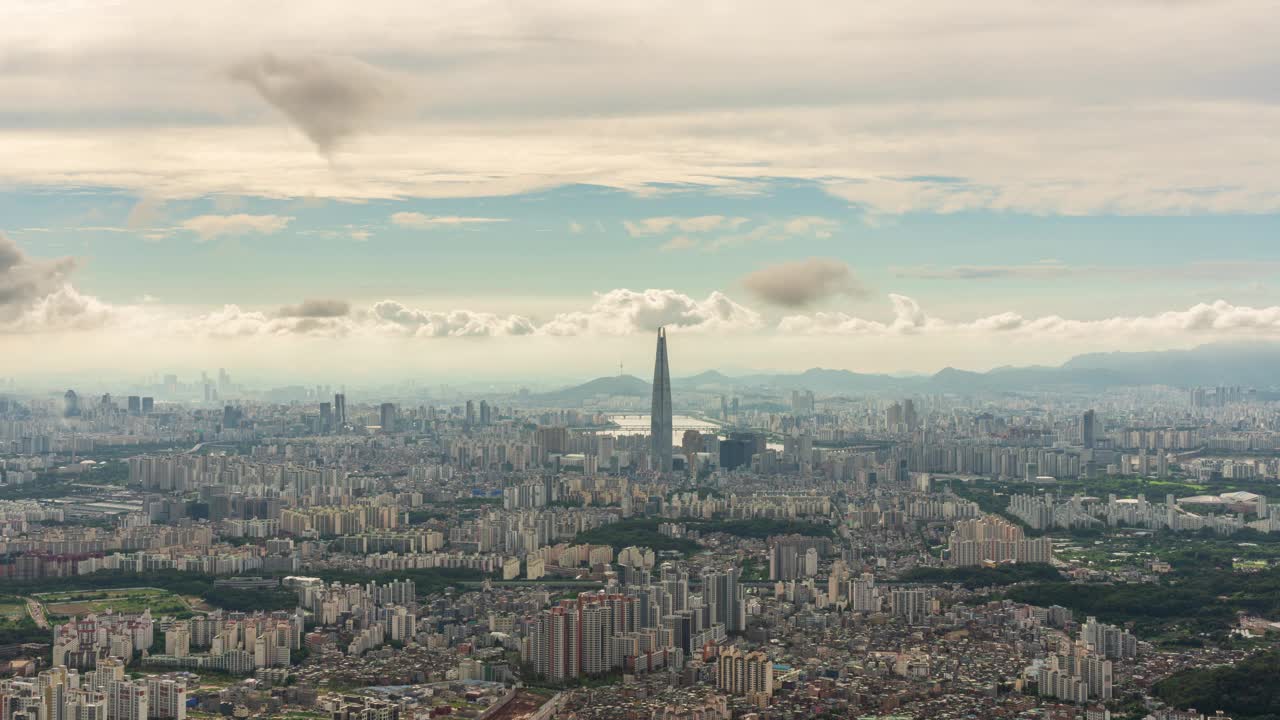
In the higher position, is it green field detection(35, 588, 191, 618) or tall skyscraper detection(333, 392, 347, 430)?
tall skyscraper detection(333, 392, 347, 430)

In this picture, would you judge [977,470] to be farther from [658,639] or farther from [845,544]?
[658,639]

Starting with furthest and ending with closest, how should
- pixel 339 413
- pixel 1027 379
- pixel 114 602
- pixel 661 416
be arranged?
pixel 1027 379 → pixel 339 413 → pixel 661 416 → pixel 114 602

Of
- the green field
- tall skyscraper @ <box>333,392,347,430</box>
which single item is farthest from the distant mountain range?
the green field

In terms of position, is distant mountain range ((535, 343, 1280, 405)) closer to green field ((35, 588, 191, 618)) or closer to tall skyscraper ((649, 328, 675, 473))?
tall skyscraper ((649, 328, 675, 473))

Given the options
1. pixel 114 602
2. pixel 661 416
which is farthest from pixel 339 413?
pixel 114 602

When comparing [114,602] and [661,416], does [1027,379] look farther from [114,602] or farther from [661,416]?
[114,602]
